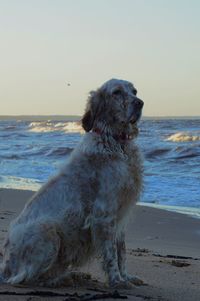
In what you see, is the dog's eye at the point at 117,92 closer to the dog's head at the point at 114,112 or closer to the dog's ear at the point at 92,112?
the dog's head at the point at 114,112

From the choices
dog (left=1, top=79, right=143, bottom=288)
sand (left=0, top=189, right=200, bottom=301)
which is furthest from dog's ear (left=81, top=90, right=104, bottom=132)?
sand (left=0, top=189, right=200, bottom=301)

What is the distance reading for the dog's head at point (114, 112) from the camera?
5.04m

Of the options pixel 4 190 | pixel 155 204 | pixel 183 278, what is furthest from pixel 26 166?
pixel 183 278

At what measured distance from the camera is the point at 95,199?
4.76m

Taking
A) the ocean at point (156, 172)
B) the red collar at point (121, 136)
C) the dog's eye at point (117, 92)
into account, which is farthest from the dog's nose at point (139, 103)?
the ocean at point (156, 172)

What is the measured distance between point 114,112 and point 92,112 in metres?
0.20

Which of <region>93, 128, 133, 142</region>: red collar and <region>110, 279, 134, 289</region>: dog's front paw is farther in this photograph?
<region>93, 128, 133, 142</region>: red collar

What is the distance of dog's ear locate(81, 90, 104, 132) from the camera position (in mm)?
5062

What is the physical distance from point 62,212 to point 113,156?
67cm

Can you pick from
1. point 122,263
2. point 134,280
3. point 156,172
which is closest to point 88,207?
point 122,263

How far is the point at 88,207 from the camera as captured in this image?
474cm

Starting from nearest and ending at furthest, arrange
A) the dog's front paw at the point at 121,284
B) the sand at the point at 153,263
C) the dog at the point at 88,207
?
the sand at the point at 153,263, the dog at the point at 88,207, the dog's front paw at the point at 121,284

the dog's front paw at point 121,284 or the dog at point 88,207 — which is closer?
the dog at point 88,207

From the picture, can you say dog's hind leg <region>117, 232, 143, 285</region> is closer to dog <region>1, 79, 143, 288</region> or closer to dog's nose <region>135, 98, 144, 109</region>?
dog <region>1, 79, 143, 288</region>
